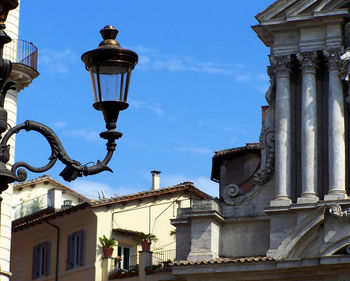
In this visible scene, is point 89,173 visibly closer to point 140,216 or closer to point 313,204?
point 313,204

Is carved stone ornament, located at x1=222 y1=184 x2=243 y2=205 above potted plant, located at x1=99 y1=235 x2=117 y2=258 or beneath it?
above

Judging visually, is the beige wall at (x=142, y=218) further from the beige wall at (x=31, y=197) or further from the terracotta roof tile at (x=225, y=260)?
the terracotta roof tile at (x=225, y=260)

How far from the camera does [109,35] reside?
1427 cm

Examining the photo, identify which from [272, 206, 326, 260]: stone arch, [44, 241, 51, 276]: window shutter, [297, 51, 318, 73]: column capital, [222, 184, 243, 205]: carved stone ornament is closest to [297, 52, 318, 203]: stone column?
[297, 51, 318, 73]: column capital

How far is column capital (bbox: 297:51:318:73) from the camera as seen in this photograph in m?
32.8

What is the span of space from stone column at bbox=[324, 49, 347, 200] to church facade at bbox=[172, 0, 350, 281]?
3cm

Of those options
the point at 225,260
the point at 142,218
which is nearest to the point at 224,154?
the point at 142,218

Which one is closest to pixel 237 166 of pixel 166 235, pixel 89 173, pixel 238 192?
pixel 166 235

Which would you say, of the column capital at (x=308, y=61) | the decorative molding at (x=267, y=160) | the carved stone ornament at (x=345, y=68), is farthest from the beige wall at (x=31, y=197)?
the carved stone ornament at (x=345, y=68)

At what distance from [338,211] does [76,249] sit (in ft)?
47.3

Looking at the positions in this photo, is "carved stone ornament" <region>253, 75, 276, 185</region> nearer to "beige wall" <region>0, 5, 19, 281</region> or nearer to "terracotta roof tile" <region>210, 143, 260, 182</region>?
"beige wall" <region>0, 5, 19, 281</region>

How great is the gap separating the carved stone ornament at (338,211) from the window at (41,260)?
1666 cm

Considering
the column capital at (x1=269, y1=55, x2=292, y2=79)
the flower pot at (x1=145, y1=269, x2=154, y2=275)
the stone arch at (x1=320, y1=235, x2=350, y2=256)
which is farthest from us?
the flower pot at (x1=145, y1=269, x2=154, y2=275)

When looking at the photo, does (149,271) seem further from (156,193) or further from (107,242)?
(156,193)
